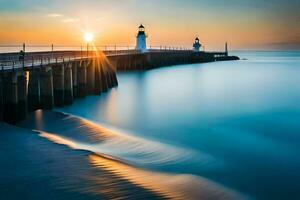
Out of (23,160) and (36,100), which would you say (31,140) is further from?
(36,100)

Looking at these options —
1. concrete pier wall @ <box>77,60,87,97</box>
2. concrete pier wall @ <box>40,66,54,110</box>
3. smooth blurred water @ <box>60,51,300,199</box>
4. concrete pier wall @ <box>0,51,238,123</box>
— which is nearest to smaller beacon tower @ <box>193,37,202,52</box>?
concrete pier wall @ <box>0,51,238,123</box>

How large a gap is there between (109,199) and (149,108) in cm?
1666

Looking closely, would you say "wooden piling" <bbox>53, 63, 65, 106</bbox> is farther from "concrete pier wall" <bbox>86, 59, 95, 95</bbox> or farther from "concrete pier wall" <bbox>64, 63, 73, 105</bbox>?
"concrete pier wall" <bbox>86, 59, 95, 95</bbox>

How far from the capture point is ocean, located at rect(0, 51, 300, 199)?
27.3ft

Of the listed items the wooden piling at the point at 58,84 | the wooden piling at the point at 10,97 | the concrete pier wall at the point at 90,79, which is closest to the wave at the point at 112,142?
the wooden piling at the point at 10,97

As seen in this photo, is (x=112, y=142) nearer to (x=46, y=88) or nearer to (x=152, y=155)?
(x=152, y=155)

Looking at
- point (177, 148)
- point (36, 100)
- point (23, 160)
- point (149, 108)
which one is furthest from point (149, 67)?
point (23, 160)

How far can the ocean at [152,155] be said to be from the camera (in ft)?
27.3

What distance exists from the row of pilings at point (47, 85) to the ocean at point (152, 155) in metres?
0.87

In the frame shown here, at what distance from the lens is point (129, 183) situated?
339 inches

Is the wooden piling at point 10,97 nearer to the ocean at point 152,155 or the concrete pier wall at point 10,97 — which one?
the concrete pier wall at point 10,97

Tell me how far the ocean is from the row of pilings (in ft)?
2.86

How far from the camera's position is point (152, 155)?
12086 mm

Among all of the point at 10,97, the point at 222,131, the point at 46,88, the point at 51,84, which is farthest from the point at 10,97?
the point at 222,131
